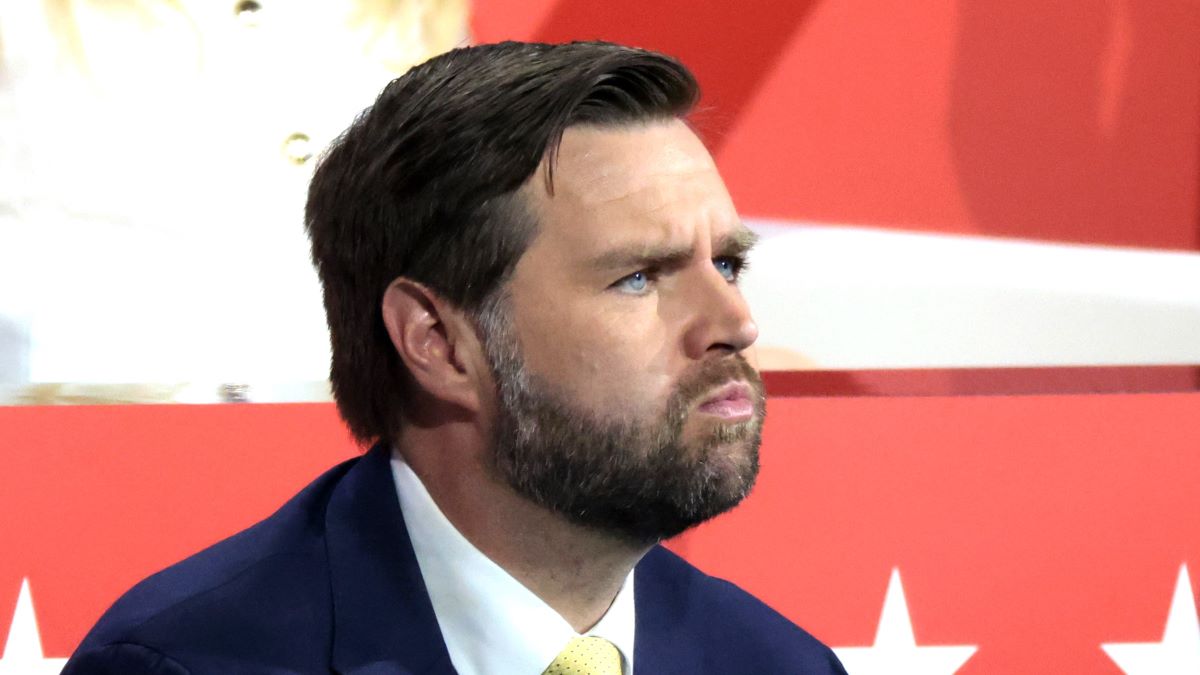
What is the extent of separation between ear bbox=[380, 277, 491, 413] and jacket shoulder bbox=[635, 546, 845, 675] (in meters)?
0.25

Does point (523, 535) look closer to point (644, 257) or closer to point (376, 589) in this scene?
point (376, 589)

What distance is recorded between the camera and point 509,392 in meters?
1.06

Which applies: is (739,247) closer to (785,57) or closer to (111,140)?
(785,57)

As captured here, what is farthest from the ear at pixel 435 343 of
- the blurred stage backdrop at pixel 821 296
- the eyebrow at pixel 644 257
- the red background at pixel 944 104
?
the red background at pixel 944 104

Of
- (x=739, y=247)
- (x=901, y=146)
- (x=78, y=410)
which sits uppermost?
(x=739, y=247)

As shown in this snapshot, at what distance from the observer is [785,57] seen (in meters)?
1.52

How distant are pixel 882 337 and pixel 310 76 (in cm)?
65

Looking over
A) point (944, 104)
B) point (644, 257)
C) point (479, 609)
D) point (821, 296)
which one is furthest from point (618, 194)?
point (944, 104)

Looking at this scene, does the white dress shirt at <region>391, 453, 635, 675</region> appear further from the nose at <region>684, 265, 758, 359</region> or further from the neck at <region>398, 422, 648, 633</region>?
the nose at <region>684, 265, 758, 359</region>

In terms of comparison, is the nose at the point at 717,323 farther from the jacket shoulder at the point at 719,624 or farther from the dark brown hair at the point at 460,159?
the jacket shoulder at the point at 719,624

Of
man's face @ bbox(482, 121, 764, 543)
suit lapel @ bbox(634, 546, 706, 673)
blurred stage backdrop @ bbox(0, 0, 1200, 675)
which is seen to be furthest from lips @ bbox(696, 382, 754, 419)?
blurred stage backdrop @ bbox(0, 0, 1200, 675)

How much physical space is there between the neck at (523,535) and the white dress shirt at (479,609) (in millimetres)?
12

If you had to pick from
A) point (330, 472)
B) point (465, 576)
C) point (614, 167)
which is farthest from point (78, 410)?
point (614, 167)

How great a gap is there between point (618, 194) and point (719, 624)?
401 mm
